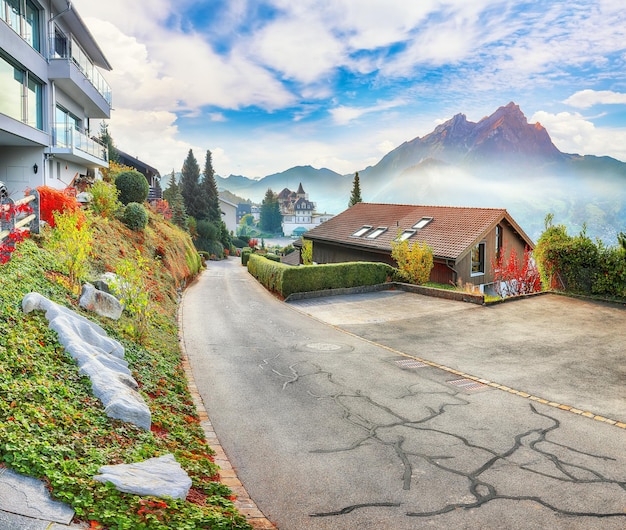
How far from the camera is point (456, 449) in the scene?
257 inches

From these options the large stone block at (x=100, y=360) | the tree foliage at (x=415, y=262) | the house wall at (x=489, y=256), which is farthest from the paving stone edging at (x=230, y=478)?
the house wall at (x=489, y=256)

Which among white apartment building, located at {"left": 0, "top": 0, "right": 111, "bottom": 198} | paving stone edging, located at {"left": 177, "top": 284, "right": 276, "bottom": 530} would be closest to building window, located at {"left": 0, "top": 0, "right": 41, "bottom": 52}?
white apartment building, located at {"left": 0, "top": 0, "right": 111, "bottom": 198}

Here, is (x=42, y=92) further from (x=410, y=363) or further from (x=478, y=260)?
(x=478, y=260)

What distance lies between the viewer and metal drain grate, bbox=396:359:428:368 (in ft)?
35.8

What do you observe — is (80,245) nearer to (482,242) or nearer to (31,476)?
(31,476)

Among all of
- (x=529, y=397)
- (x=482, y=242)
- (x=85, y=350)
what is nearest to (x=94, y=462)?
(x=85, y=350)

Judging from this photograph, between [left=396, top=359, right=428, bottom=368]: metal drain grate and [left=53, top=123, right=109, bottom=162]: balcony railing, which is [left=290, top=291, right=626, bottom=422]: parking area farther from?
[left=53, top=123, right=109, bottom=162]: balcony railing

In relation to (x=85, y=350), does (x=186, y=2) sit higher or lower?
higher

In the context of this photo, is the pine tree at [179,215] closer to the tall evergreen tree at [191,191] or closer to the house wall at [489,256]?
the tall evergreen tree at [191,191]

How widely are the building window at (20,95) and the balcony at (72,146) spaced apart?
3.02 ft

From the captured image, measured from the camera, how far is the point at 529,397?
8789 millimetres

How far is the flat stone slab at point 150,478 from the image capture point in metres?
4.28

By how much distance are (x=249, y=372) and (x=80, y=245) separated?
484 cm

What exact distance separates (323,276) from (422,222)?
991cm
